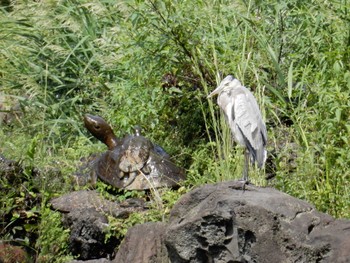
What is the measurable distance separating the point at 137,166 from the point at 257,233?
320 cm

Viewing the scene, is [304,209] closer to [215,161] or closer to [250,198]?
[250,198]

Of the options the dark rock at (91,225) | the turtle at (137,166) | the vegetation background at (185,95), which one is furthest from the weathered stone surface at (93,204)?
the turtle at (137,166)

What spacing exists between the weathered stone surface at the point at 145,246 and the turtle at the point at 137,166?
1860mm

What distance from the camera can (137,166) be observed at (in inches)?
341

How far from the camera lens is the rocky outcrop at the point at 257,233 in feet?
18.2

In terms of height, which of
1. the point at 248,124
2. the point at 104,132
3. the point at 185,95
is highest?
the point at 248,124

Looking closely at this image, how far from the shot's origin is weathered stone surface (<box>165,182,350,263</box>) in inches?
219

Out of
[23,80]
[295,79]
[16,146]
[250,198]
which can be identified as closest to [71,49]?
[23,80]

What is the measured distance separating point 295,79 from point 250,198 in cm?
325

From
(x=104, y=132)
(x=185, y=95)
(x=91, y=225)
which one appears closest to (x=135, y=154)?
(x=104, y=132)

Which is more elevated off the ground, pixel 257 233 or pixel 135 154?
pixel 257 233

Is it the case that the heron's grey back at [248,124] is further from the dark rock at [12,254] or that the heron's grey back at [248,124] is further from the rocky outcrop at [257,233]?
the dark rock at [12,254]

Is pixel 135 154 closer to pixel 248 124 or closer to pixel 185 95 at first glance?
pixel 185 95

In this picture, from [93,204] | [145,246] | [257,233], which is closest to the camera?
[257,233]
